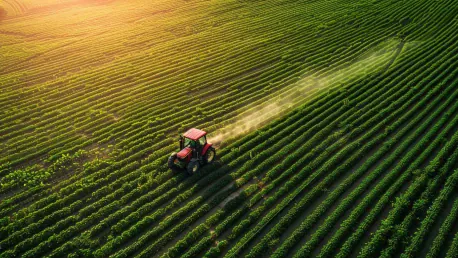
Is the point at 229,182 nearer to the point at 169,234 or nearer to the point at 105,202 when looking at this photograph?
the point at 169,234

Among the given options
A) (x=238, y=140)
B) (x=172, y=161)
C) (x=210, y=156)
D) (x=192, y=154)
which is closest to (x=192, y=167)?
(x=192, y=154)

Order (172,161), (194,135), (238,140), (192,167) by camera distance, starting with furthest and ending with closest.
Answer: (238,140)
(172,161)
(194,135)
(192,167)

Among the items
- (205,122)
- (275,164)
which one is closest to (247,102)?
(205,122)

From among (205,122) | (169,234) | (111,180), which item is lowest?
(169,234)

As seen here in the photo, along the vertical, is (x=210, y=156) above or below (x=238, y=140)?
below

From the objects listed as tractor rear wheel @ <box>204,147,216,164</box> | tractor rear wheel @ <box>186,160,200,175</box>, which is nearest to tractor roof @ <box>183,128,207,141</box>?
tractor rear wheel @ <box>204,147,216,164</box>

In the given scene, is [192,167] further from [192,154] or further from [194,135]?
[194,135]

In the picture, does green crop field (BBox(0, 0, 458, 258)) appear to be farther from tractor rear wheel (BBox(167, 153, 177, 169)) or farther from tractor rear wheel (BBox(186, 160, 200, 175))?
tractor rear wheel (BBox(167, 153, 177, 169))
